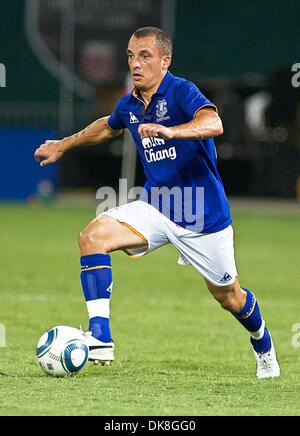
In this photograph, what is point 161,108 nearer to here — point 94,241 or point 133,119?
point 133,119

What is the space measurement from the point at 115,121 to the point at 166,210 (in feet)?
2.76

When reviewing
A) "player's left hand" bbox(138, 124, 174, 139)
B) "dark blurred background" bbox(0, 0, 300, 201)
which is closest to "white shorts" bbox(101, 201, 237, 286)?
"player's left hand" bbox(138, 124, 174, 139)

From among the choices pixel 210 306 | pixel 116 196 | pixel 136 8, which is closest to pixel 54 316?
pixel 210 306

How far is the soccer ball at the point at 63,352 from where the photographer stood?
23.3ft

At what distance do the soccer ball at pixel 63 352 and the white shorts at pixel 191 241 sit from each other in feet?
2.43

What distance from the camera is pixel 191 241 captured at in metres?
7.59

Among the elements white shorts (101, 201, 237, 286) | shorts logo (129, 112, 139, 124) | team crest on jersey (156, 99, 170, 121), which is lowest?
white shorts (101, 201, 237, 286)

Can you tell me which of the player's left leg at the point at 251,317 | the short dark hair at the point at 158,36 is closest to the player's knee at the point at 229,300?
the player's left leg at the point at 251,317

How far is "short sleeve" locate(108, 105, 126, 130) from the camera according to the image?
8000 mm

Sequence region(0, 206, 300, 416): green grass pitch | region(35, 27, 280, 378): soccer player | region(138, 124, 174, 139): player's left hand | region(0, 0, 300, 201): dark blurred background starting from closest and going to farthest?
region(0, 206, 300, 416): green grass pitch, region(138, 124, 174, 139): player's left hand, region(35, 27, 280, 378): soccer player, region(0, 0, 300, 201): dark blurred background

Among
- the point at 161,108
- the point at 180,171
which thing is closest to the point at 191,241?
the point at 180,171

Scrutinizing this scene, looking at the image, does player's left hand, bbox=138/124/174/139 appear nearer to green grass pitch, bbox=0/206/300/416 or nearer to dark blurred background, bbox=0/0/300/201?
green grass pitch, bbox=0/206/300/416

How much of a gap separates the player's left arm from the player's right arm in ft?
3.81
